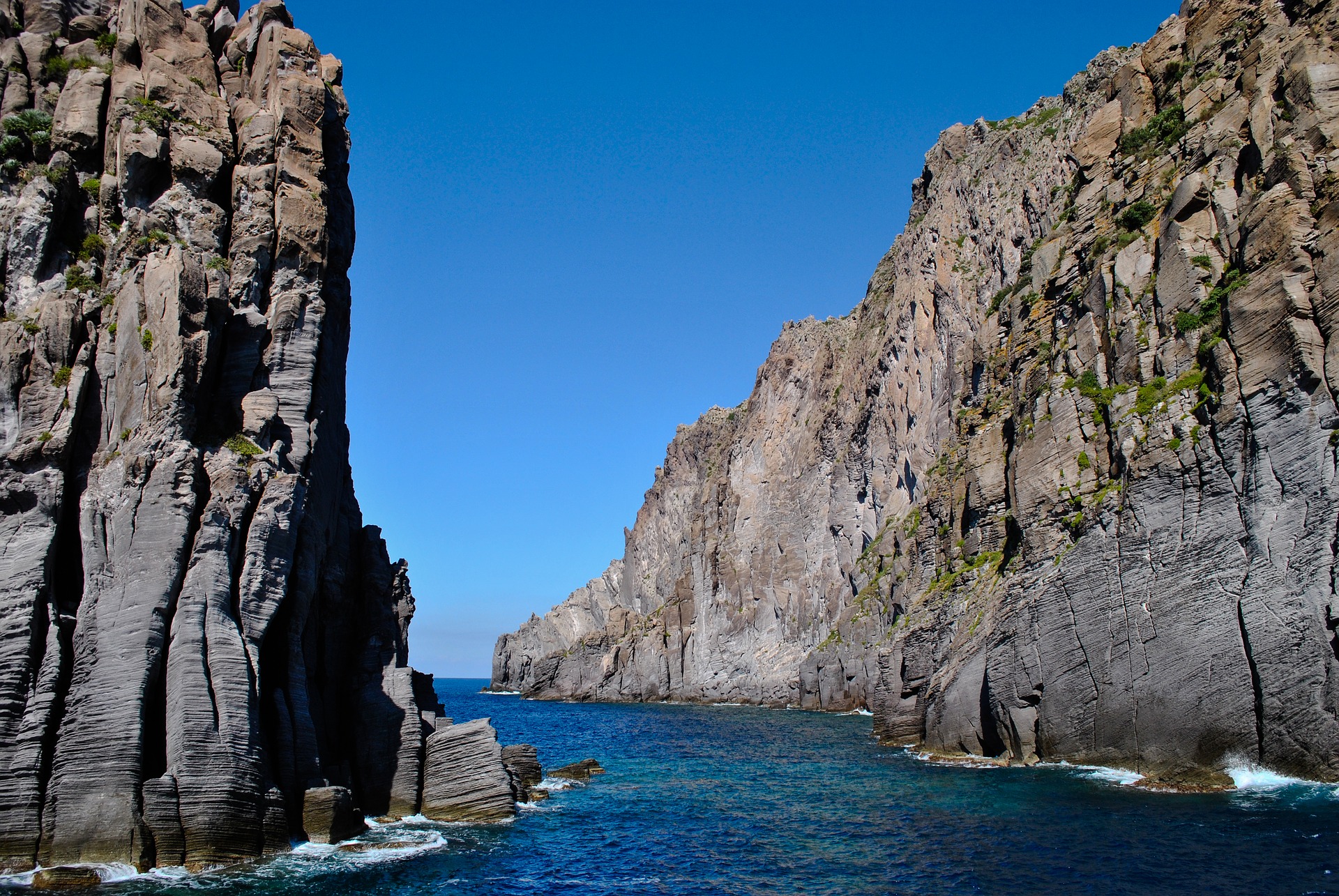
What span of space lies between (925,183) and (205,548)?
119m

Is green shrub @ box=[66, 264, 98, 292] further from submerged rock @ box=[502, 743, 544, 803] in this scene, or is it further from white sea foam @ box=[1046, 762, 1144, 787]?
white sea foam @ box=[1046, 762, 1144, 787]

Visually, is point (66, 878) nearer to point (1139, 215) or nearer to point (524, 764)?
point (524, 764)

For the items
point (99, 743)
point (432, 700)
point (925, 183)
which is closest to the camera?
point (99, 743)

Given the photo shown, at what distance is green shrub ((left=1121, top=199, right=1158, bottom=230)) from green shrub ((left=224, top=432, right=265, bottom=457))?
1513 inches

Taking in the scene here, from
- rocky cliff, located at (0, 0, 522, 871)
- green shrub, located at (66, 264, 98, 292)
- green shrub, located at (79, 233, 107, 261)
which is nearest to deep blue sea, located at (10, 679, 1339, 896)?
rocky cliff, located at (0, 0, 522, 871)

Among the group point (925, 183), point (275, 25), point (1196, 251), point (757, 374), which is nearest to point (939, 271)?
point (925, 183)

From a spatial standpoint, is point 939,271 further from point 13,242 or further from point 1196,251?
point 13,242

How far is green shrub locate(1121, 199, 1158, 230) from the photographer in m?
42.4

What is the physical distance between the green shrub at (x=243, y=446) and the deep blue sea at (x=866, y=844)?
36.6 ft

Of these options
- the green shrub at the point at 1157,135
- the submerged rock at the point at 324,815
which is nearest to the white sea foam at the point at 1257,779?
the submerged rock at the point at 324,815

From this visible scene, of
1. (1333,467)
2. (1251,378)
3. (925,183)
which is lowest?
(1333,467)

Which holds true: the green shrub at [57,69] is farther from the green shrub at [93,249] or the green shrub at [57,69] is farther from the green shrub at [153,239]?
the green shrub at [153,239]

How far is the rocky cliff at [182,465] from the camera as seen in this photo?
75.3ft

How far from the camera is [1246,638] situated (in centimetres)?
3086
